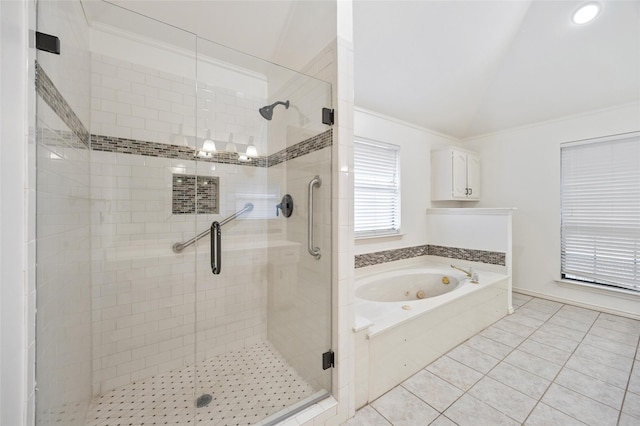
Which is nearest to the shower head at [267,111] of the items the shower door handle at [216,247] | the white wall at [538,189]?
the shower door handle at [216,247]

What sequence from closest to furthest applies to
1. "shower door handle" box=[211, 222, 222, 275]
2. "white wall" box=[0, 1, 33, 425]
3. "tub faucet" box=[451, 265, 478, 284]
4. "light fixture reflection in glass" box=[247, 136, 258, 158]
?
"white wall" box=[0, 1, 33, 425] < "shower door handle" box=[211, 222, 222, 275] < "light fixture reflection in glass" box=[247, 136, 258, 158] < "tub faucet" box=[451, 265, 478, 284]

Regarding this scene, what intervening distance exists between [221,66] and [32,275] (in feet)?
5.34

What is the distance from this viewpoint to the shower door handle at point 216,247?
5.73 feet

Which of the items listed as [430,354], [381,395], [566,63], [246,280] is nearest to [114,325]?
[246,280]

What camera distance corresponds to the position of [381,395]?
5.47 ft

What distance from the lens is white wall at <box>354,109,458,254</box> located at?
9.75 ft

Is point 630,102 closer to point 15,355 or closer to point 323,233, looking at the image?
point 323,233

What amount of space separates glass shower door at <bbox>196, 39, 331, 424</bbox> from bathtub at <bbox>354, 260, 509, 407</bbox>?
12.1 inches

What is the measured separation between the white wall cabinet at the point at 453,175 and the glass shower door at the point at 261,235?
2.56m

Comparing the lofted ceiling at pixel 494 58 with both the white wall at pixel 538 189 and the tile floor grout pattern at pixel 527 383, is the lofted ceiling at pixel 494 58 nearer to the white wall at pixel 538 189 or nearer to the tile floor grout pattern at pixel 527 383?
the white wall at pixel 538 189

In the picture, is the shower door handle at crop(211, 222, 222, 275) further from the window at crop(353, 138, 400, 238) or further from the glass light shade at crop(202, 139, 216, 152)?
the window at crop(353, 138, 400, 238)

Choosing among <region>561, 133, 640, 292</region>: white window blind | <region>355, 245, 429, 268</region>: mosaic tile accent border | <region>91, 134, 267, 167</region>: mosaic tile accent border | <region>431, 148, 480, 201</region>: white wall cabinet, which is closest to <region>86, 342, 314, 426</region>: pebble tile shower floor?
<region>355, 245, 429, 268</region>: mosaic tile accent border

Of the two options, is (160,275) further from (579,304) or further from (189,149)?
(579,304)

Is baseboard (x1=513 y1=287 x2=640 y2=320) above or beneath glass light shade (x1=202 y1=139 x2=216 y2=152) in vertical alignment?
beneath
